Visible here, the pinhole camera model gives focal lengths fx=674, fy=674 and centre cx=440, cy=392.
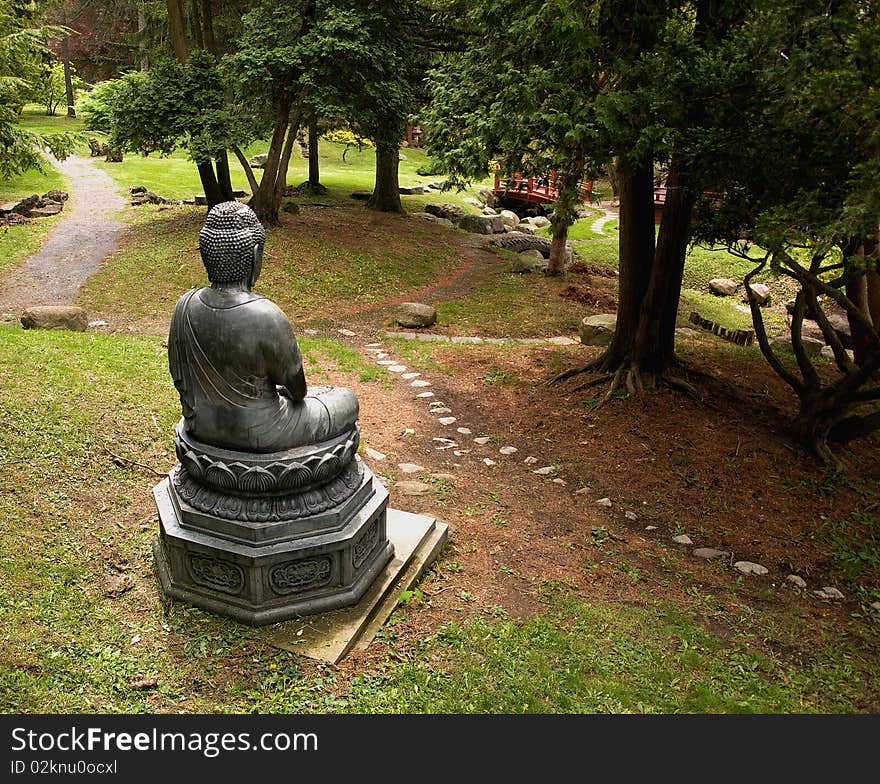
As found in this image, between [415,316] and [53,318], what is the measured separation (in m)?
6.11

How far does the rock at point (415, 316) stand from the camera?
12.8m

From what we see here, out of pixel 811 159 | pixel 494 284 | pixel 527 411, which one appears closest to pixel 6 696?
pixel 527 411

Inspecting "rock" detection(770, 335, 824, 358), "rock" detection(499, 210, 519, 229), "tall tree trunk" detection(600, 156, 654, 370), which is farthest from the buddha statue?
"rock" detection(499, 210, 519, 229)

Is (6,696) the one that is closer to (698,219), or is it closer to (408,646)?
(408,646)

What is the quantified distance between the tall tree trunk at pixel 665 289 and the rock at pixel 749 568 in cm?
364

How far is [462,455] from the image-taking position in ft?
25.2

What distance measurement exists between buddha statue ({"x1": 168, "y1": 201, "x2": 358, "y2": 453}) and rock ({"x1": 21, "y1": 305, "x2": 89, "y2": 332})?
7.95 meters

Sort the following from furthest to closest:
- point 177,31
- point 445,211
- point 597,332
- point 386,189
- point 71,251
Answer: point 445,211 → point 386,189 → point 71,251 → point 177,31 → point 597,332

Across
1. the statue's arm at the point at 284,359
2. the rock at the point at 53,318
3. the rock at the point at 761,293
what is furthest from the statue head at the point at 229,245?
the rock at the point at 761,293

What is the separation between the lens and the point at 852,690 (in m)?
4.43

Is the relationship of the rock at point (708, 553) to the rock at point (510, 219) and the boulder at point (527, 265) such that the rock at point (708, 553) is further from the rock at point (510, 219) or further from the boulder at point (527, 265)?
the rock at point (510, 219)

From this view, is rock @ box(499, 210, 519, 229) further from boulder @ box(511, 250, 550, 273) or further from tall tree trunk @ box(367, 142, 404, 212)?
boulder @ box(511, 250, 550, 273)

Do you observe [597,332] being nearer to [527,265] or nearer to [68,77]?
[527,265]

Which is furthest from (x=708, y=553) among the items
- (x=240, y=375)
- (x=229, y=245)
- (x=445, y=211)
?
(x=445, y=211)
